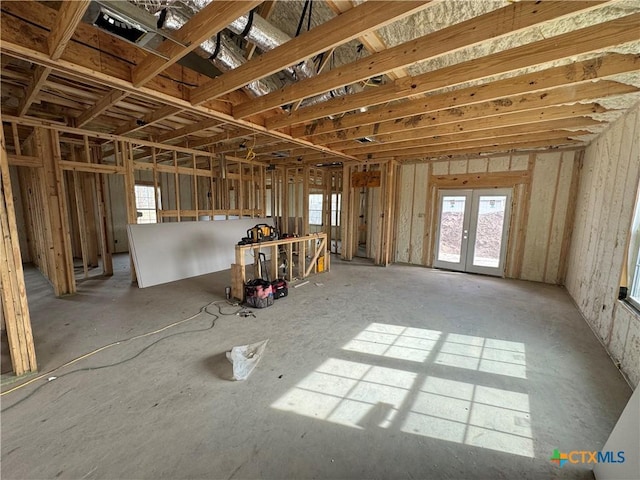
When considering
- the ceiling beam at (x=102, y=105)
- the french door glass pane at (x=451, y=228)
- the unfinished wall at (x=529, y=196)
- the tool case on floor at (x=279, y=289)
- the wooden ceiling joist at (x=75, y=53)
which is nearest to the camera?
the wooden ceiling joist at (x=75, y=53)

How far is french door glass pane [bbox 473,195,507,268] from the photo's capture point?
19.2 feet

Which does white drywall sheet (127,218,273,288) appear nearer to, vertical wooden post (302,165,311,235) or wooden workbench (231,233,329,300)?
wooden workbench (231,233,329,300)

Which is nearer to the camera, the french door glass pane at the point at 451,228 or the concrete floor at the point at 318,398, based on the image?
the concrete floor at the point at 318,398

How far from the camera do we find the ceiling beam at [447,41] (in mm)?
1646

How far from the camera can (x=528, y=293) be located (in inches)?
191

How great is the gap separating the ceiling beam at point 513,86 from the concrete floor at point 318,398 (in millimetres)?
2805

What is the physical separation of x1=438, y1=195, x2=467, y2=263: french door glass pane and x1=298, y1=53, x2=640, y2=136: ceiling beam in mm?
3822

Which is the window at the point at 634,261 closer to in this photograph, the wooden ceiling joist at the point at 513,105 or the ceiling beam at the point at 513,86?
the wooden ceiling joist at the point at 513,105

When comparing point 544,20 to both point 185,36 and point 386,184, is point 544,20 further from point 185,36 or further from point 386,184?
point 386,184

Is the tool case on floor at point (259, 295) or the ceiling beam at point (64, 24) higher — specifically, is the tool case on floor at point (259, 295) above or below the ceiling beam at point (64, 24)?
below

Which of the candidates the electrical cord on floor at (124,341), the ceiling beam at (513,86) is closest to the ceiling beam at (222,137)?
the ceiling beam at (513,86)

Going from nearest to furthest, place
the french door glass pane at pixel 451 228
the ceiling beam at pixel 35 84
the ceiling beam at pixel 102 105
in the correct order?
1. the ceiling beam at pixel 35 84
2. the ceiling beam at pixel 102 105
3. the french door glass pane at pixel 451 228

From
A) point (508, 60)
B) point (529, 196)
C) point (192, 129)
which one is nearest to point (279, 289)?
point (192, 129)

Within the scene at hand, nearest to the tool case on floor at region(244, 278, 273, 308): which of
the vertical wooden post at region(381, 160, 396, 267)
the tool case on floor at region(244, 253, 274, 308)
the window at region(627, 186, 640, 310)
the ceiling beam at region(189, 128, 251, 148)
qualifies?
the tool case on floor at region(244, 253, 274, 308)
